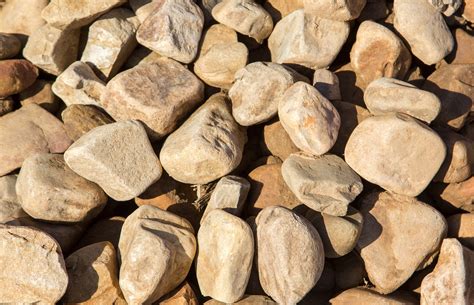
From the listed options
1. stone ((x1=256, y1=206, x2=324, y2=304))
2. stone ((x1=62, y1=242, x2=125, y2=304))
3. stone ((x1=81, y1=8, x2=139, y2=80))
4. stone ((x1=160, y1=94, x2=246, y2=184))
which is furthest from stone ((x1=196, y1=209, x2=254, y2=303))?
stone ((x1=81, y1=8, x2=139, y2=80))

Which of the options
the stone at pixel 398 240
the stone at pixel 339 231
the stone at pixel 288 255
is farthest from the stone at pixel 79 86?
the stone at pixel 398 240

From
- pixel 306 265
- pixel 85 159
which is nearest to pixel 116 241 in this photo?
pixel 85 159

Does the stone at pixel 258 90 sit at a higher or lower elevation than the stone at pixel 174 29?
lower

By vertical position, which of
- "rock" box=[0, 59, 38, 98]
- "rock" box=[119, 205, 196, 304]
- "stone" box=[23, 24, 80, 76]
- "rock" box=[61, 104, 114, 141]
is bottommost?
"rock" box=[119, 205, 196, 304]

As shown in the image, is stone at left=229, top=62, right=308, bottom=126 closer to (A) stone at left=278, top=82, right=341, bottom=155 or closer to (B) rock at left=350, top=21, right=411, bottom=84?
(A) stone at left=278, top=82, right=341, bottom=155

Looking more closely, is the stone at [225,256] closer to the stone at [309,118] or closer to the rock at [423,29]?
the stone at [309,118]

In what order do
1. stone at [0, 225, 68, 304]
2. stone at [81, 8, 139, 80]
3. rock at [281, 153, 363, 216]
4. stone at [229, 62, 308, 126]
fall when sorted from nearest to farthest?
stone at [0, 225, 68, 304] < rock at [281, 153, 363, 216] < stone at [229, 62, 308, 126] < stone at [81, 8, 139, 80]

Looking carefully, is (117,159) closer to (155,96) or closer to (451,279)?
(155,96)
